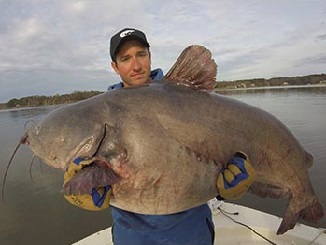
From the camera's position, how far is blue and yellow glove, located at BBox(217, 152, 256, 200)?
6.97 feet

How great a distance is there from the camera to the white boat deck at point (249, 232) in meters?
3.88

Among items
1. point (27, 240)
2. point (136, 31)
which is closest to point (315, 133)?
point (27, 240)

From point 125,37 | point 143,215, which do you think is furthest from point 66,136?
point 125,37

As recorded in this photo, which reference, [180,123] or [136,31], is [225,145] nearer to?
[180,123]

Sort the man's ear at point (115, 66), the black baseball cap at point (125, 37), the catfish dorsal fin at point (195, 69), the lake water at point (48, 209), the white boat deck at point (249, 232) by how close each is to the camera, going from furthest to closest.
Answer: the lake water at point (48, 209) → the white boat deck at point (249, 232) → the man's ear at point (115, 66) → the black baseball cap at point (125, 37) → the catfish dorsal fin at point (195, 69)

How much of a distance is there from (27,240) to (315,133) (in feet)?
36.7

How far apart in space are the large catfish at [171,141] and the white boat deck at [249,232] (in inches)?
67.6

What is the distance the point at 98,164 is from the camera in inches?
77.5

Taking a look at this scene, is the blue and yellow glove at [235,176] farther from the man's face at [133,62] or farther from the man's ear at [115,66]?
the man's ear at [115,66]

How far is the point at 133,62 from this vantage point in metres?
2.79

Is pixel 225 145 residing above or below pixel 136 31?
below

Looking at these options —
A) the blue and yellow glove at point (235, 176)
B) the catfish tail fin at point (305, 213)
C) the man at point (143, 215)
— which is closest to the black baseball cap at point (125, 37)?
the man at point (143, 215)

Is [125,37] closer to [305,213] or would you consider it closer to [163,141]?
[163,141]

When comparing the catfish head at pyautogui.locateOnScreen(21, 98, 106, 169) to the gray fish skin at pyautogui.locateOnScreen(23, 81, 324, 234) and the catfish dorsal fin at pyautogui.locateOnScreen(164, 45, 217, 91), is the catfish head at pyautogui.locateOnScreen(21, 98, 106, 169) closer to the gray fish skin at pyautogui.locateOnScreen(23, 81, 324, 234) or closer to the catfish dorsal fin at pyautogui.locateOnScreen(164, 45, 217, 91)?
the gray fish skin at pyautogui.locateOnScreen(23, 81, 324, 234)
